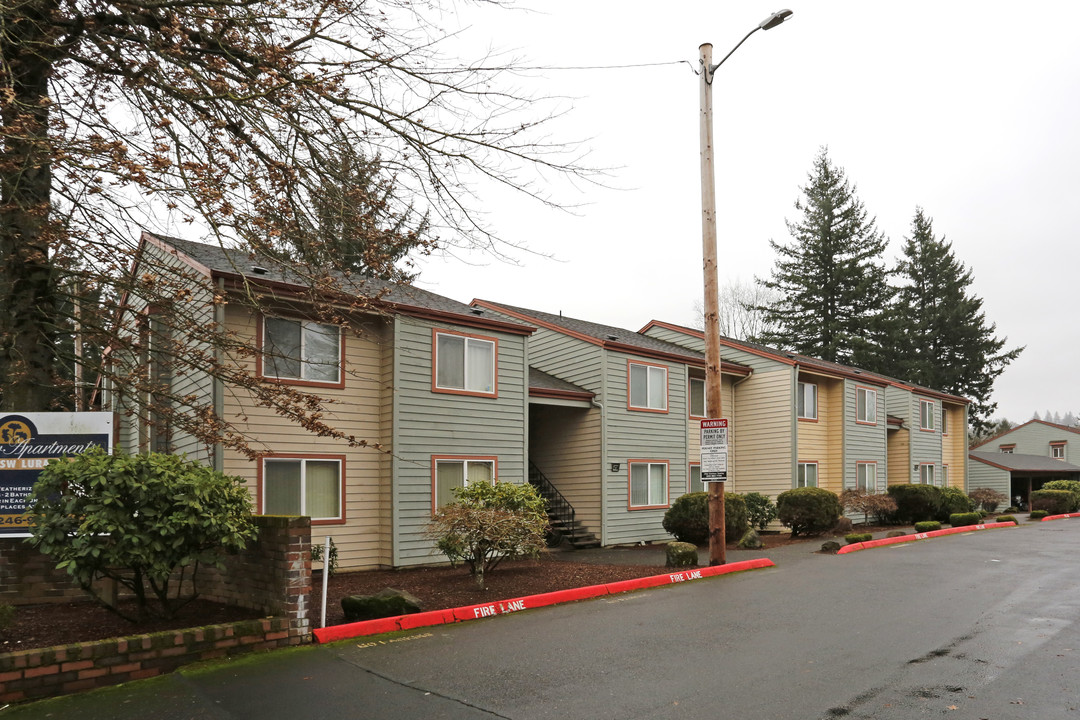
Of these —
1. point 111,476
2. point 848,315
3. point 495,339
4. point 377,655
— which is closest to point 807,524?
Result: point 495,339

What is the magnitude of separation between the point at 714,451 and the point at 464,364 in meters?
5.98

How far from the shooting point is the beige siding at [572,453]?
21172mm

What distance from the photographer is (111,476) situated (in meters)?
7.50

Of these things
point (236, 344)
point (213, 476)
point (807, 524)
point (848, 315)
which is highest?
point (848, 315)

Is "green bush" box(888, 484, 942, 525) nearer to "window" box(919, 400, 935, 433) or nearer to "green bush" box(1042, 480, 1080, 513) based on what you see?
"window" box(919, 400, 935, 433)

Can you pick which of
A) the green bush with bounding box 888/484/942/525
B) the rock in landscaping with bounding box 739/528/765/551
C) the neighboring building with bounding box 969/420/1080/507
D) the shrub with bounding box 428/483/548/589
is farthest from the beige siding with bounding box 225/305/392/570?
the neighboring building with bounding box 969/420/1080/507

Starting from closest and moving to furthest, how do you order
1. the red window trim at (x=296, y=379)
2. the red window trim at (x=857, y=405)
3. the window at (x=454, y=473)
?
the red window trim at (x=296, y=379)
the window at (x=454, y=473)
the red window trim at (x=857, y=405)

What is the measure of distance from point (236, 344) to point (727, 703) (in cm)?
581

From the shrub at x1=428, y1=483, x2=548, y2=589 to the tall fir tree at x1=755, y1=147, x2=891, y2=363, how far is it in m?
44.9

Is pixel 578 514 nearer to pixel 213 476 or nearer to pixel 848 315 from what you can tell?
pixel 213 476

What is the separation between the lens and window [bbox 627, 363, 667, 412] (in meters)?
22.2

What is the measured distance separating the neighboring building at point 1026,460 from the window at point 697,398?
77.5 feet

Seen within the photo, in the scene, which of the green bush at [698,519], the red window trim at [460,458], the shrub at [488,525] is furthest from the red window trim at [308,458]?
the green bush at [698,519]

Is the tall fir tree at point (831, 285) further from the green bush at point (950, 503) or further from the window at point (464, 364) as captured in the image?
the window at point (464, 364)
